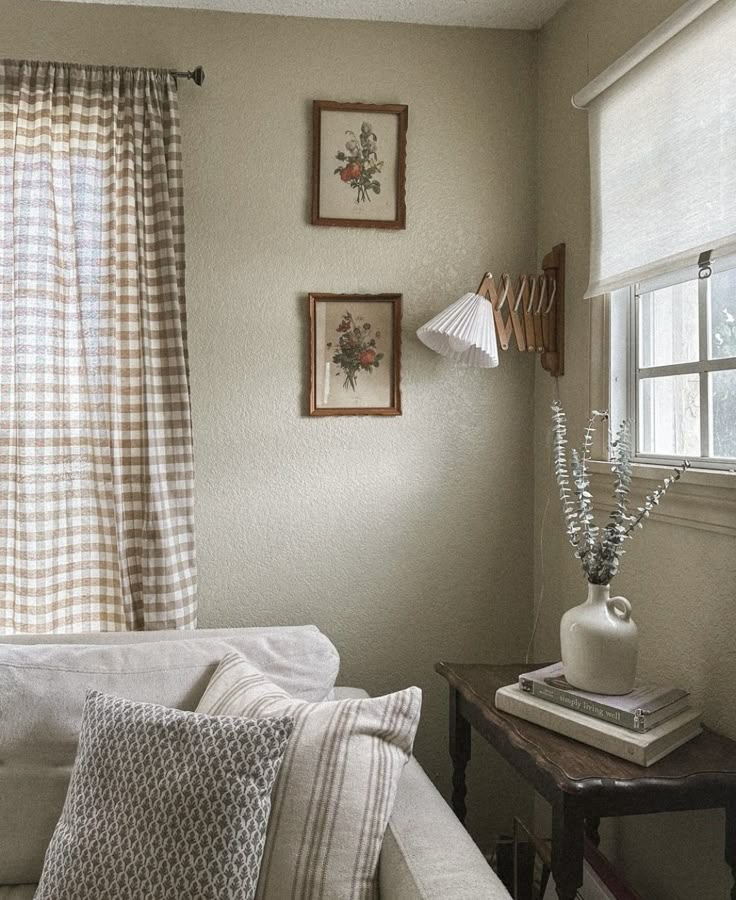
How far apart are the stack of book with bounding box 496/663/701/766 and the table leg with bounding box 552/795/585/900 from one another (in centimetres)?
15

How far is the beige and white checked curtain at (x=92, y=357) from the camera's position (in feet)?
7.16

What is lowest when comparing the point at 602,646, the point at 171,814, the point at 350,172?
the point at 171,814

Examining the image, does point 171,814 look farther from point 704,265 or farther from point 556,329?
point 556,329

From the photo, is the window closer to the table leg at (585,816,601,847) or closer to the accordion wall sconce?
the accordion wall sconce

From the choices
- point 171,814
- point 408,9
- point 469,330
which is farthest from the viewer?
point 408,9

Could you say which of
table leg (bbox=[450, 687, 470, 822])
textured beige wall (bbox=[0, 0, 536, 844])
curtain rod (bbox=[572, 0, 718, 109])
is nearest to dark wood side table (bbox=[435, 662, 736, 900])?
table leg (bbox=[450, 687, 470, 822])

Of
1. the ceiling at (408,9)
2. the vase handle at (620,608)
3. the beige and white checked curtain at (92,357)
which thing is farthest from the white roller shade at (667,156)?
the beige and white checked curtain at (92,357)

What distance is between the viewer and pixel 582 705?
1547 mm

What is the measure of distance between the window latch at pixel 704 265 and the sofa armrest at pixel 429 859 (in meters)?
1.19

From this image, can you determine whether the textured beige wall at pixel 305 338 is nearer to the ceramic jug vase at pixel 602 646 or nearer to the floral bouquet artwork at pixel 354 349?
the floral bouquet artwork at pixel 354 349

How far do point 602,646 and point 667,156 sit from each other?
105 cm

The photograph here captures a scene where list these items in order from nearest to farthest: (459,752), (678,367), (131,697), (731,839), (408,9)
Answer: (731,839) → (131,697) → (678,367) → (459,752) → (408,9)

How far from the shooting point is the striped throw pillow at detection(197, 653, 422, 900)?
136 cm

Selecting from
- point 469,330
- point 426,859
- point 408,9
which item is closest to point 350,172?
point 408,9
